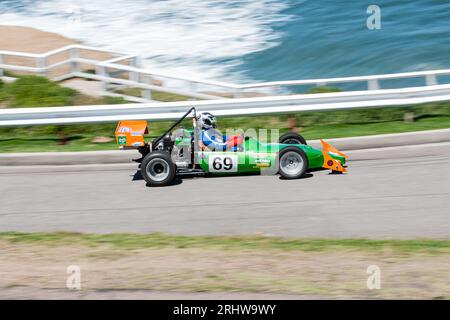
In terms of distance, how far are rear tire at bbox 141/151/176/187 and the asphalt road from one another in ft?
0.45

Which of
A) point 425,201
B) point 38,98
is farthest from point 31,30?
point 425,201

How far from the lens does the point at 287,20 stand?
3116 cm

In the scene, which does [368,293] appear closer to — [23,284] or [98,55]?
[23,284]

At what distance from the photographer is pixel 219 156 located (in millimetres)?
11391

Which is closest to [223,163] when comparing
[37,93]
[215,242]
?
[215,242]

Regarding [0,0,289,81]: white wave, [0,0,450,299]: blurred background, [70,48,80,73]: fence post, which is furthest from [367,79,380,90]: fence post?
[0,0,289,81]: white wave

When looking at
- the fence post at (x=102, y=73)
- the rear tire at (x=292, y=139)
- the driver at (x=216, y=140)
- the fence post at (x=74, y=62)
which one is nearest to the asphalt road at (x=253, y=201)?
the driver at (x=216, y=140)

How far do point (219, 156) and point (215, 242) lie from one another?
2830 mm

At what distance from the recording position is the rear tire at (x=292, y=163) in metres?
11.2

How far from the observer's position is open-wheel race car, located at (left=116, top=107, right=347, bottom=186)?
11297mm

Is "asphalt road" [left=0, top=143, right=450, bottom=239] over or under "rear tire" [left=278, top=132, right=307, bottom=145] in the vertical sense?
under

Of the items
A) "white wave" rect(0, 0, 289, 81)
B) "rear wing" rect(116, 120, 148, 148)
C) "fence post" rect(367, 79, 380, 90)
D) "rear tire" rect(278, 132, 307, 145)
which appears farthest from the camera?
"white wave" rect(0, 0, 289, 81)

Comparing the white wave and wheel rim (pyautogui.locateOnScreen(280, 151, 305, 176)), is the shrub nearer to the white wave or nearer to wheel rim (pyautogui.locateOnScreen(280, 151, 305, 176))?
wheel rim (pyautogui.locateOnScreen(280, 151, 305, 176))
